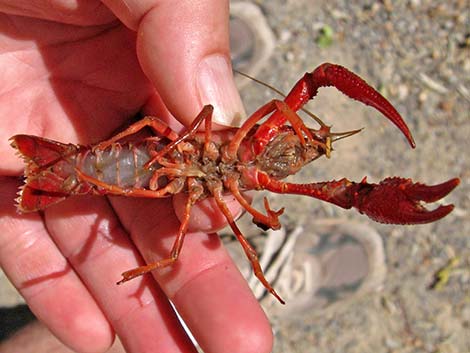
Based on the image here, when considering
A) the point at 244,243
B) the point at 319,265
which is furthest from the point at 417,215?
the point at 319,265

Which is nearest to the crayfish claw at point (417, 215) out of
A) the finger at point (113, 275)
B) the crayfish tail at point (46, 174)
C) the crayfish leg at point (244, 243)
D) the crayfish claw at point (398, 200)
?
the crayfish claw at point (398, 200)

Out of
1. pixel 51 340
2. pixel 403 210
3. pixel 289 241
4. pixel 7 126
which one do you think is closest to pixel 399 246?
pixel 289 241

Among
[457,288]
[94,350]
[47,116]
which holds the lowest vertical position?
[457,288]

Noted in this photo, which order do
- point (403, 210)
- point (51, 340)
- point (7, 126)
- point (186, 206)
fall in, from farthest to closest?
1. point (51, 340)
2. point (7, 126)
3. point (186, 206)
4. point (403, 210)

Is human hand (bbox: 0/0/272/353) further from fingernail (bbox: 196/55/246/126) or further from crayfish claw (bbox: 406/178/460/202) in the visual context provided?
crayfish claw (bbox: 406/178/460/202)

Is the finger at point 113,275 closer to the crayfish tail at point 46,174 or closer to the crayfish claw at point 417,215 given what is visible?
the crayfish tail at point 46,174

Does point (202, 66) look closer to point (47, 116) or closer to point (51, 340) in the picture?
point (47, 116)
